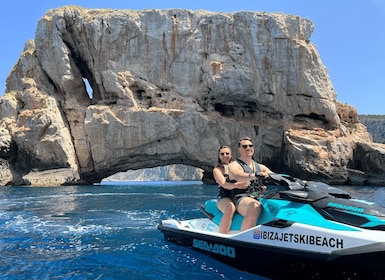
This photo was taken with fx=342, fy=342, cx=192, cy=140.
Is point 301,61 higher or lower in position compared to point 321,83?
higher

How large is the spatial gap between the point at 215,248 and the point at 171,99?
26.6 meters

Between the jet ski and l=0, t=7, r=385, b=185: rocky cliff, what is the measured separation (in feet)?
83.2

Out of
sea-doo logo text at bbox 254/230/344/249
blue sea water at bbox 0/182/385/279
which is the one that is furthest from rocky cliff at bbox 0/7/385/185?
sea-doo logo text at bbox 254/230/344/249

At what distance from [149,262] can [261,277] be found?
1.83 m

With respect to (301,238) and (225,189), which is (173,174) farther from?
(301,238)

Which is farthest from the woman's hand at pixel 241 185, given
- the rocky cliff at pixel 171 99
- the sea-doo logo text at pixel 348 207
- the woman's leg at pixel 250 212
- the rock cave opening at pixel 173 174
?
the rock cave opening at pixel 173 174

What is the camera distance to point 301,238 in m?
4.36

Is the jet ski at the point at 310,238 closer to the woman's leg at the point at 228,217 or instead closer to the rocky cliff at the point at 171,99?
A: the woman's leg at the point at 228,217

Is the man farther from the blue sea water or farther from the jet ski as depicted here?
the blue sea water

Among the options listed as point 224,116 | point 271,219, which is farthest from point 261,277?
point 224,116

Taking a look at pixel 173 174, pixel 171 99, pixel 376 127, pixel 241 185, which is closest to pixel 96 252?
pixel 241 185

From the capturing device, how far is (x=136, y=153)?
30.8m

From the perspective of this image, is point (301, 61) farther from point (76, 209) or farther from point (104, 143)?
point (76, 209)

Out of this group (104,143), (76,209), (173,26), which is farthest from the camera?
(173,26)
